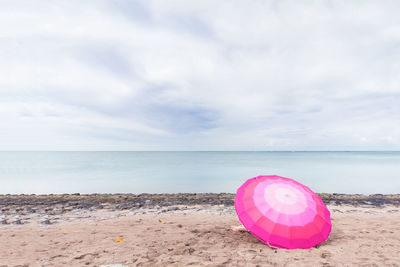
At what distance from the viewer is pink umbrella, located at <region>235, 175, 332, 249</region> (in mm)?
4457

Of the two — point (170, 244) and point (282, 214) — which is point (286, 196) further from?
point (170, 244)

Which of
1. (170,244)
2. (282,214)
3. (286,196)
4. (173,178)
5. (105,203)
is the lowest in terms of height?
(173,178)

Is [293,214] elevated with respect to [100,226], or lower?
elevated

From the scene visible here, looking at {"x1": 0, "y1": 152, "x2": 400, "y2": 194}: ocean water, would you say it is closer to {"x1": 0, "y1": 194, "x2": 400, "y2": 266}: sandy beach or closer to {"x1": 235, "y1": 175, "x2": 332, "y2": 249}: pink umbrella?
{"x1": 0, "y1": 194, "x2": 400, "y2": 266}: sandy beach

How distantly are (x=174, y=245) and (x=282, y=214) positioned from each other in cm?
269

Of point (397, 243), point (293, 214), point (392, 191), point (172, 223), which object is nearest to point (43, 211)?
point (172, 223)

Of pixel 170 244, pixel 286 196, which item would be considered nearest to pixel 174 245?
pixel 170 244

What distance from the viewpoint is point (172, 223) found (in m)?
7.48

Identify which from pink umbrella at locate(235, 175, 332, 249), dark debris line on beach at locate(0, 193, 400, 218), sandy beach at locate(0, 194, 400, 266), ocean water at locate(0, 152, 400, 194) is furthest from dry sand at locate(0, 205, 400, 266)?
ocean water at locate(0, 152, 400, 194)

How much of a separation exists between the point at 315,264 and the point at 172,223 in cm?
456

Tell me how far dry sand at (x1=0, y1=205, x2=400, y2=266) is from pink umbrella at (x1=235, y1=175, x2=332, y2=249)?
0.40 m

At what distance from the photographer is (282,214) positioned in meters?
4.59

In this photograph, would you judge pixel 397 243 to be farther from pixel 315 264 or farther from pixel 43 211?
pixel 43 211

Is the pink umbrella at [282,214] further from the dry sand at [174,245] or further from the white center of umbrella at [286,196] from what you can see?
the dry sand at [174,245]
